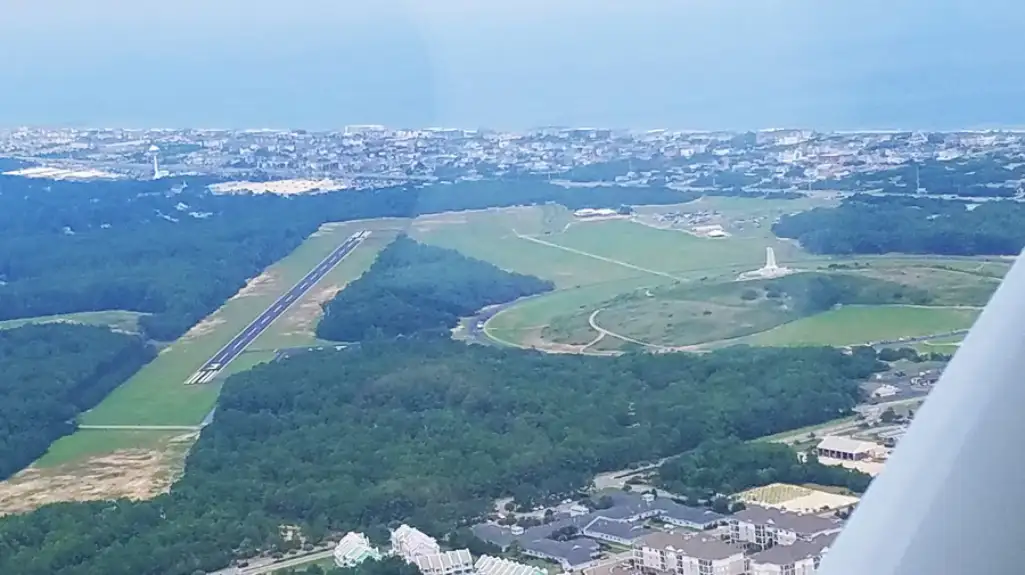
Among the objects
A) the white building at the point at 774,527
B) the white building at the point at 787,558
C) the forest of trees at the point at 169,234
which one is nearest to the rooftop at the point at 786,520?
the white building at the point at 774,527

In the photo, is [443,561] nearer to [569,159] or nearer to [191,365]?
[191,365]

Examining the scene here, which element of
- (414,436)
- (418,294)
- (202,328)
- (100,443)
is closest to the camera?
(414,436)

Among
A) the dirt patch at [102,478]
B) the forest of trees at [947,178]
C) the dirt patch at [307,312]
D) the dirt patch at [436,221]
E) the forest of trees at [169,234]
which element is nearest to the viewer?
the dirt patch at [102,478]

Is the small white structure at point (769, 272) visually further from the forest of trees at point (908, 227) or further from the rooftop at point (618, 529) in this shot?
the rooftop at point (618, 529)

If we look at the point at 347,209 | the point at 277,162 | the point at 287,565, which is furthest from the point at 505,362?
the point at 277,162

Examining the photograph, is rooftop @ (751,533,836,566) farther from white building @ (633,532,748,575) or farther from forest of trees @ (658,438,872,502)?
forest of trees @ (658,438,872,502)

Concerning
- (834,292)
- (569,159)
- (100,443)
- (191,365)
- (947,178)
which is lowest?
(100,443)

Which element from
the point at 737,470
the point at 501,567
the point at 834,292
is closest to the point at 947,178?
the point at 834,292

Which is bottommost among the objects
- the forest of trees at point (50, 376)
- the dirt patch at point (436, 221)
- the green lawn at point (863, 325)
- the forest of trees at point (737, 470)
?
the forest of trees at point (50, 376)

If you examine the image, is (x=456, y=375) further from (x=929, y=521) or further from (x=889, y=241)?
(x=929, y=521)
